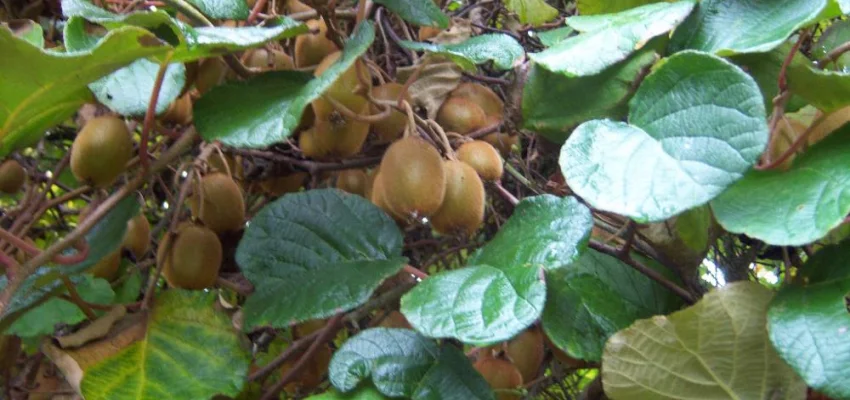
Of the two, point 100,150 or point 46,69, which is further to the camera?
point 100,150

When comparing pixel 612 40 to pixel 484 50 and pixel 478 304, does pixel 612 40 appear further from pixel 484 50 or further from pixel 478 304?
pixel 478 304

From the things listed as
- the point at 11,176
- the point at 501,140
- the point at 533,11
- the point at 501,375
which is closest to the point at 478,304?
the point at 501,375

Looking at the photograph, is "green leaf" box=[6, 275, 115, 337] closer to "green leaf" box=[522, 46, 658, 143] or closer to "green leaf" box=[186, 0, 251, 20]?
"green leaf" box=[186, 0, 251, 20]

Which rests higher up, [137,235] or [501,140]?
[501,140]

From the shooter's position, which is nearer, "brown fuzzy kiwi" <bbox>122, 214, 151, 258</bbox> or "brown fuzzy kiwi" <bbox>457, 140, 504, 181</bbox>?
"brown fuzzy kiwi" <bbox>457, 140, 504, 181</bbox>

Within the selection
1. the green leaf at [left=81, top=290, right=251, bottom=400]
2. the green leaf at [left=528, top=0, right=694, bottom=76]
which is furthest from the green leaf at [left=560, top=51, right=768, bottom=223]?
the green leaf at [left=81, top=290, right=251, bottom=400]

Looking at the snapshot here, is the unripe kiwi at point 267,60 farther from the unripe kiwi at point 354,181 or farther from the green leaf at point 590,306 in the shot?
the green leaf at point 590,306

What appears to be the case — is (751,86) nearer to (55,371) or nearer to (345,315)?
(345,315)
